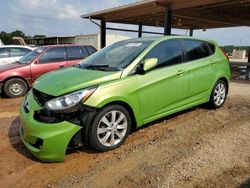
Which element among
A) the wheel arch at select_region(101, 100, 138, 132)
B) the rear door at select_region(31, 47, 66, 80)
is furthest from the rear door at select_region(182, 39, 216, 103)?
the rear door at select_region(31, 47, 66, 80)

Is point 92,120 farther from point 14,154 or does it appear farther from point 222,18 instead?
point 222,18

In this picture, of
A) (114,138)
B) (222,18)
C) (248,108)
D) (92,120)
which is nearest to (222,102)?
(248,108)

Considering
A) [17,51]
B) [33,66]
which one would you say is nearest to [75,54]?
[33,66]

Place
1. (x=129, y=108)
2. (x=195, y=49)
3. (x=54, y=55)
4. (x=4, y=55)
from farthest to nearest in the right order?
(x=4, y=55), (x=54, y=55), (x=195, y=49), (x=129, y=108)

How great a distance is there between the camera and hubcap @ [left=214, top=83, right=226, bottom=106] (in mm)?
5557

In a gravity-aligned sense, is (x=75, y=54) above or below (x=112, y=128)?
above

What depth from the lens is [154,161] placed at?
341 centimetres

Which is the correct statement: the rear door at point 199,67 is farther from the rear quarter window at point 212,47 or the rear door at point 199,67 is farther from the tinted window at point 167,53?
the tinted window at point 167,53

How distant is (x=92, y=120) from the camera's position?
11.1ft

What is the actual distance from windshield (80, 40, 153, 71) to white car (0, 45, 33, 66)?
698 centimetres

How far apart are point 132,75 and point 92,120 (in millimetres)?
968

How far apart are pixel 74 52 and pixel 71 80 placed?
5.21m

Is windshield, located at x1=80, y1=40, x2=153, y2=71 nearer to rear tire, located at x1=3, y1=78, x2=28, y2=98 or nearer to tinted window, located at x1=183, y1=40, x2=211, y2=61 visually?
tinted window, located at x1=183, y1=40, x2=211, y2=61

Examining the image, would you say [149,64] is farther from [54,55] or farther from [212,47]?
[54,55]
